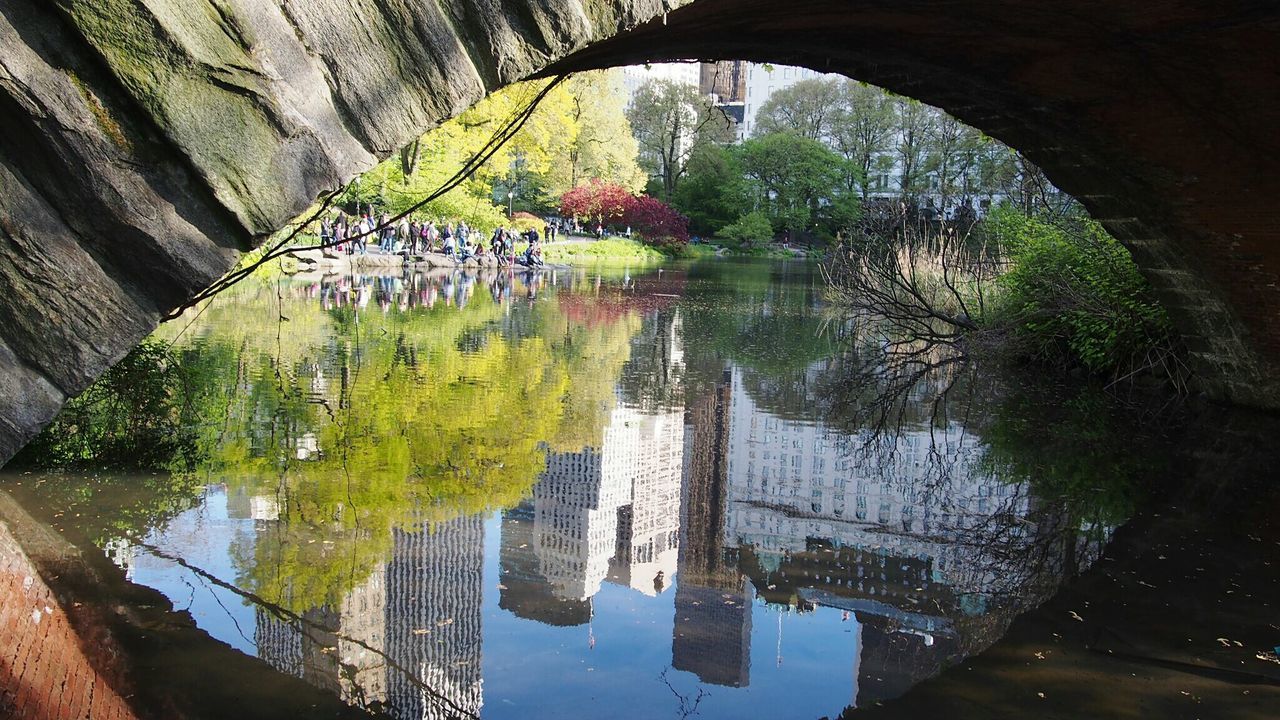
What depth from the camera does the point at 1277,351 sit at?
934 cm

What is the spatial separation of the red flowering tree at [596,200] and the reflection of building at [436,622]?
4525 centimetres

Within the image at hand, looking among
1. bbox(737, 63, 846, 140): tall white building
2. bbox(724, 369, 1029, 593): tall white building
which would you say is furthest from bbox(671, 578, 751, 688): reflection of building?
bbox(737, 63, 846, 140): tall white building

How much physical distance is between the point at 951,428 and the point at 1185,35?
4124mm

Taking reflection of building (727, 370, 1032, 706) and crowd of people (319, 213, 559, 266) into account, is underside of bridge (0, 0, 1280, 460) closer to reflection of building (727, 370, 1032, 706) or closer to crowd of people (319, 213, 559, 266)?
reflection of building (727, 370, 1032, 706)

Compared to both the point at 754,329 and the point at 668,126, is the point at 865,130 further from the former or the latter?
the point at 754,329

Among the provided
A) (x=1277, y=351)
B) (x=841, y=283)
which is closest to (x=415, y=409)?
(x=1277, y=351)

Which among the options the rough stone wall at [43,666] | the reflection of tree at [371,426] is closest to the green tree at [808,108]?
the reflection of tree at [371,426]

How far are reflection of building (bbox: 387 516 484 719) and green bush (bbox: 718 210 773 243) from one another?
2180 inches

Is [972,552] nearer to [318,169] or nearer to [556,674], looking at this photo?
[556,674]

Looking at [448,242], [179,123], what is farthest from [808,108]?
[179,123]

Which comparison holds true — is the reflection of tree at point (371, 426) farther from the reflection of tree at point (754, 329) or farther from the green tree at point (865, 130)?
the green tree at point (865, 130)

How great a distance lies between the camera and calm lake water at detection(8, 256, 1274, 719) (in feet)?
13.5

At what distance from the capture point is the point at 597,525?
18.6 feet

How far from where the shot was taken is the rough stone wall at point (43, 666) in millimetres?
3266
